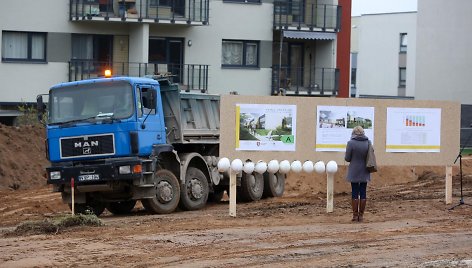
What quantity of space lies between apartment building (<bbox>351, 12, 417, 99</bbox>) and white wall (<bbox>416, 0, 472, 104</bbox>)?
19.0ft

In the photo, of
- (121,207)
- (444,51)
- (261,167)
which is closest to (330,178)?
(261,167)

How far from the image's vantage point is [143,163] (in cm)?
2252

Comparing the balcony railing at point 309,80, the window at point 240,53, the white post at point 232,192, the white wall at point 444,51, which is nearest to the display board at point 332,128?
the white post at point 232,192

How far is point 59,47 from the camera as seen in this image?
1668 inches

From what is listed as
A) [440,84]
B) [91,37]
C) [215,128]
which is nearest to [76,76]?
[91,37]

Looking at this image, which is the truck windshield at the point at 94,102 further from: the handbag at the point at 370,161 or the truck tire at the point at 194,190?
the handbag at the point at 370,161

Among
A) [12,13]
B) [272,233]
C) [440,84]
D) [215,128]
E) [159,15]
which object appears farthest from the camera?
[440,84]

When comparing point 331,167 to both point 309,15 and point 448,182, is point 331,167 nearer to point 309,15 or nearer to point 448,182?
point 448,182

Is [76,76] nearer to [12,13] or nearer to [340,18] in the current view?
[12,13]

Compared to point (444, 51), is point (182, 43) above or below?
below

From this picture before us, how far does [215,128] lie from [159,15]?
733 inches

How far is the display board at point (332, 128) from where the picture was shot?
Result: 20.9 meters

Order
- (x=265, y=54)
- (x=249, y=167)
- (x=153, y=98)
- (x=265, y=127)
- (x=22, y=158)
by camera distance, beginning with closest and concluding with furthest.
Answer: (x=249, y=167), (x=265, y=127), (x=153, y=98), (x=22, y=158), (x=265, y=54)

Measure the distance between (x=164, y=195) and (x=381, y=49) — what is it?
193 feet
